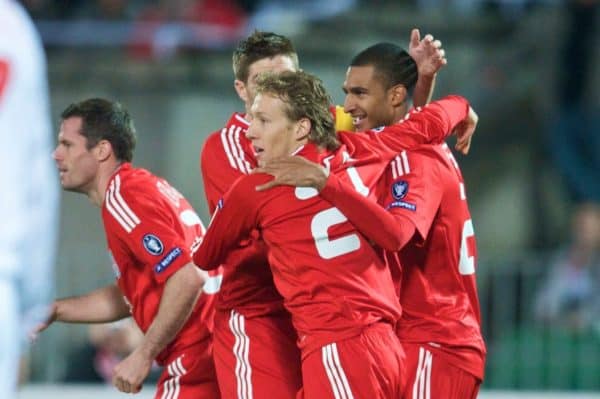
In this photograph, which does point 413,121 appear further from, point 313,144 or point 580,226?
point 580,226

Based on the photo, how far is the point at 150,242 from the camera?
493cm

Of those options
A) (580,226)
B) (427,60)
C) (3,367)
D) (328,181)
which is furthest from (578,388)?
(3,367)

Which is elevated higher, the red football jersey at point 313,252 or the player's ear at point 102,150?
the player's ear at point 102,150

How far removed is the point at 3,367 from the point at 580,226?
6.31 metres

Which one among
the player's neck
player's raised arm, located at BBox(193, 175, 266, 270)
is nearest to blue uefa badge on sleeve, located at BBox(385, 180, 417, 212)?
player's raised arm, located at BBox(193, 175, 266, 270)

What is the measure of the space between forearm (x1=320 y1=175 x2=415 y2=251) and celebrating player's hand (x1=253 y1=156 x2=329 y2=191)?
0.03m

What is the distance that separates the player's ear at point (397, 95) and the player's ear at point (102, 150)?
1.12 metres

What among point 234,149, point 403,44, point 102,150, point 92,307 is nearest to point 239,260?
point 234,149

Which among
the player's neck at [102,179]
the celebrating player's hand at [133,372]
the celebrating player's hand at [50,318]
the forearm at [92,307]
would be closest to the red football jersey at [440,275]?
the celebrating player's hand at [133,372]

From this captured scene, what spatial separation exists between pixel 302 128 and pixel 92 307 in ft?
4.79

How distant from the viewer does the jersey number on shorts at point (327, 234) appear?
431 centimetres

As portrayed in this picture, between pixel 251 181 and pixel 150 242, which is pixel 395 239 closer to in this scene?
Result: pixel 251 181

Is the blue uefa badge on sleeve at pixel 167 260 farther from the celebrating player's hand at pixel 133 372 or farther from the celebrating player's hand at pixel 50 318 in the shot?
the celebrating player's hand at pixel 50 318

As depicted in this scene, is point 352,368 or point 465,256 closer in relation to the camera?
point 352,368
